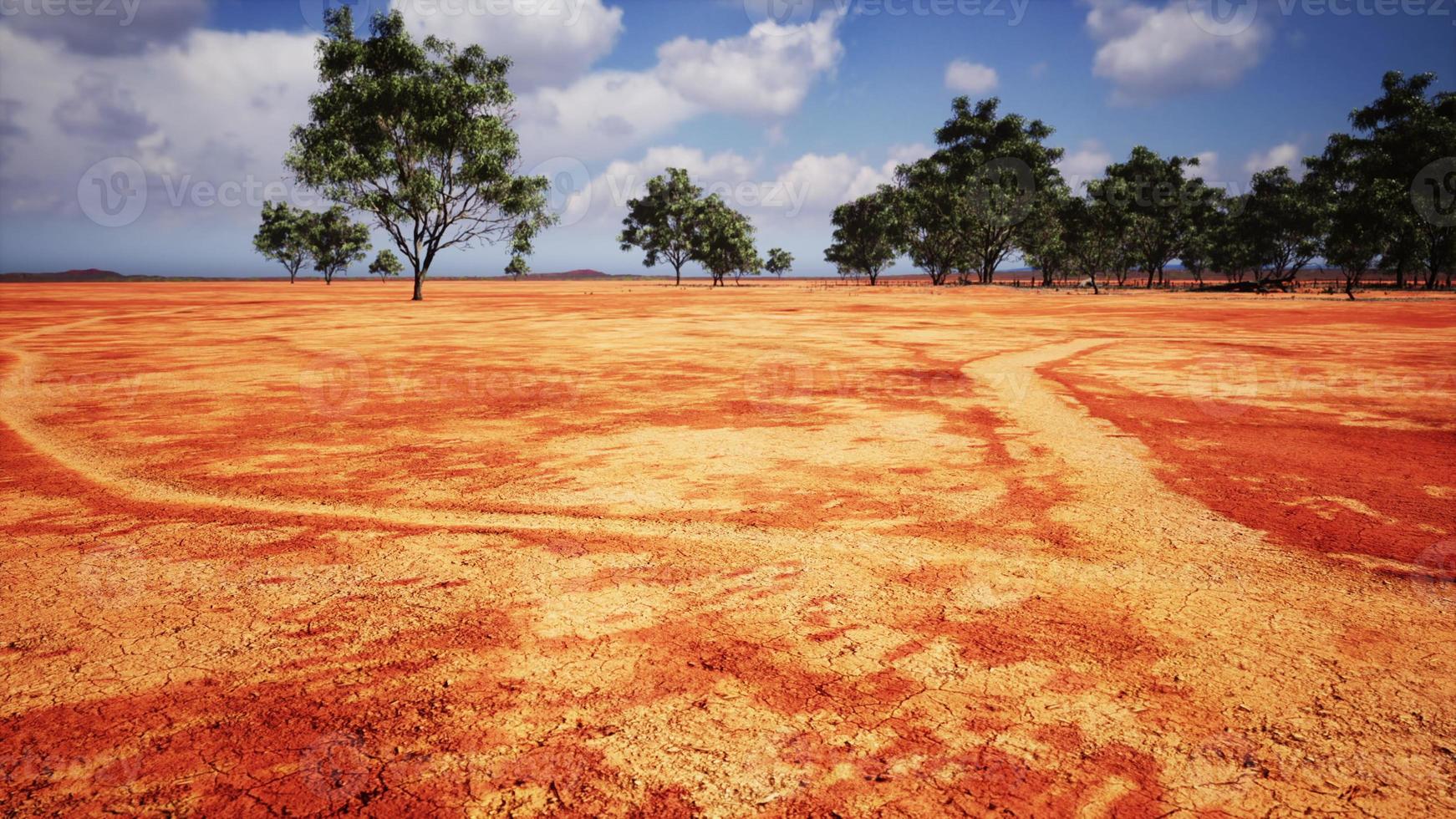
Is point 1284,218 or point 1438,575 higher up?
point 1284,218

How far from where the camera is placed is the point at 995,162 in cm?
5594

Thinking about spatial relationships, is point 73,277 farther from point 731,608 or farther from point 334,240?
point 731,608

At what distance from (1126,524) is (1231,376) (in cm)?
882

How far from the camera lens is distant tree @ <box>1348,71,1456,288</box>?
138ft

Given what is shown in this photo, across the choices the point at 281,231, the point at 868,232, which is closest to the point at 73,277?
the point at 281,231

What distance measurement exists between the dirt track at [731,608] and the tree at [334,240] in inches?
3142

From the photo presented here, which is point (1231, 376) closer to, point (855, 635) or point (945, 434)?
point (945, 434)

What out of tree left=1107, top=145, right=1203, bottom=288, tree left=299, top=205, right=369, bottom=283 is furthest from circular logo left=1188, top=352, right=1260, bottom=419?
tree left=299, top=205, right=369, bottom=283

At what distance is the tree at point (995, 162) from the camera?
182 feet

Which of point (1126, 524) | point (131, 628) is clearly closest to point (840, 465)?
point (1126, 524)

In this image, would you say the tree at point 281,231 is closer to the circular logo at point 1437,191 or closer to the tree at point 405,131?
the tree at point 405,131

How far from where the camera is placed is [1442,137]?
4209cm

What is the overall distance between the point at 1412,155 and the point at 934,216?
30.7m

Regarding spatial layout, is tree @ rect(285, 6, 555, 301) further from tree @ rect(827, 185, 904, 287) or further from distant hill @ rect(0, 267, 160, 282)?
distant hill @ rect(0, 267, 160, 282)
